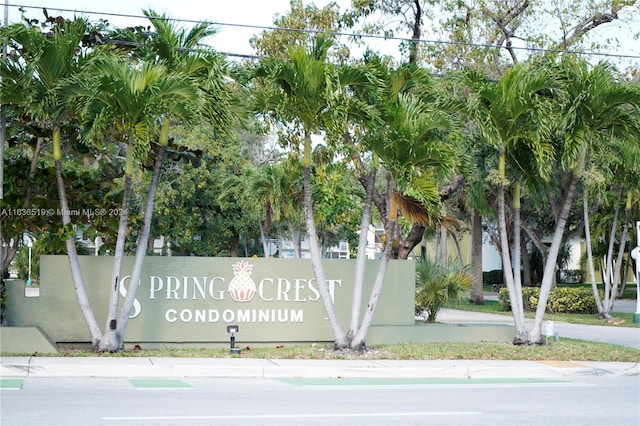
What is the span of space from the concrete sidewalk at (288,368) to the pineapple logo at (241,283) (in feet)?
8.23

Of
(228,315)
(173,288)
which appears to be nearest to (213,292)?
(228,315)

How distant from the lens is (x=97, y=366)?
1323 cm

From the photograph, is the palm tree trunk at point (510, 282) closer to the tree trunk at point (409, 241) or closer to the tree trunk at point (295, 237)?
the tree trunk at point (409, 241)

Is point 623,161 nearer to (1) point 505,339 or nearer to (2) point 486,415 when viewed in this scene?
(1) point 505,339

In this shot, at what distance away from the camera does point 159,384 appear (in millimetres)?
12281

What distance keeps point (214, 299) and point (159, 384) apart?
4.71 m

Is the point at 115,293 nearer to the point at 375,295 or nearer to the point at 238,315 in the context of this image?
the point at 238,315

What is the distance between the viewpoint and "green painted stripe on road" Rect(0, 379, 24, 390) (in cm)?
1146

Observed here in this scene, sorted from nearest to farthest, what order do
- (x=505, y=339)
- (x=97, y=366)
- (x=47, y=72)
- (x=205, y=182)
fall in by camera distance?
(x=97, y=366) < (x=47, y=72) < (x=505, y=339) < (x=205, y=182)

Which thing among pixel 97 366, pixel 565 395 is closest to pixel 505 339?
pixel 565 395

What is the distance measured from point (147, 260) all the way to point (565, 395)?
8.37 m

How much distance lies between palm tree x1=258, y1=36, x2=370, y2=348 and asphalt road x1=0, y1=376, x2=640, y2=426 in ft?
10.6

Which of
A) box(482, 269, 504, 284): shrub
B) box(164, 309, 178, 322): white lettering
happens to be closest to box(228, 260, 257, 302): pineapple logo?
box(164, 309, 178, 322): white lettering

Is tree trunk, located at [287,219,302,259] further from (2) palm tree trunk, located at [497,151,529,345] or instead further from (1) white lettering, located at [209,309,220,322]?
(2) palm tree trunk, located at [497,151,529,345]
